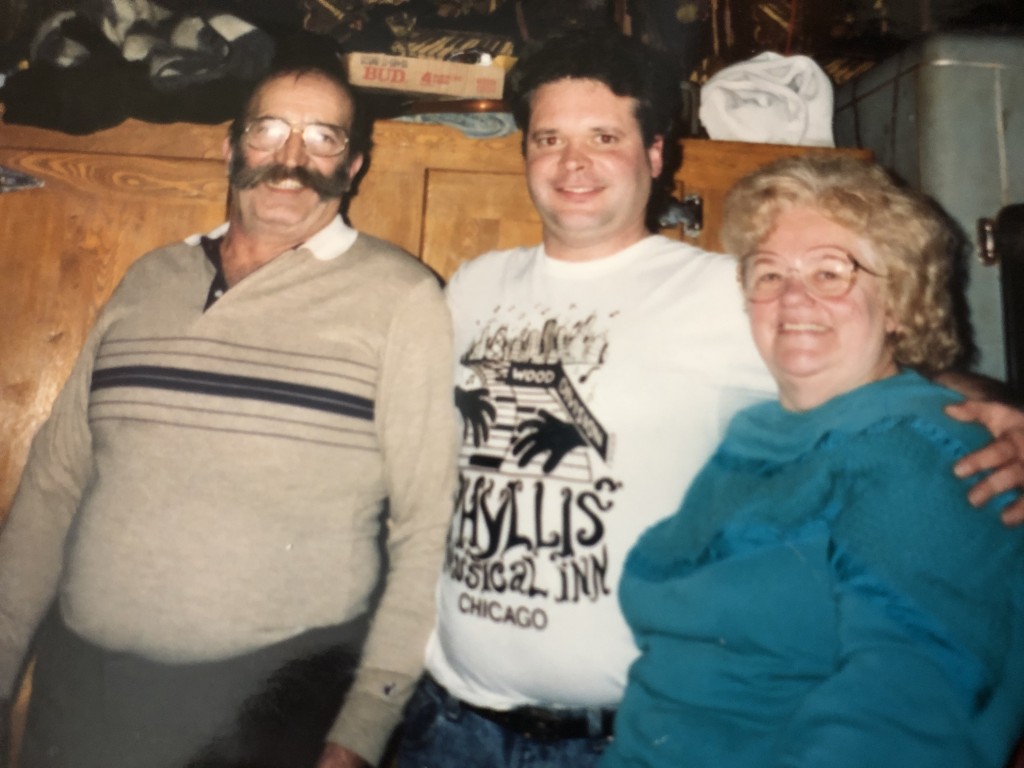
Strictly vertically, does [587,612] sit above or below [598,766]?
above

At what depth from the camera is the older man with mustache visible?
93 cm

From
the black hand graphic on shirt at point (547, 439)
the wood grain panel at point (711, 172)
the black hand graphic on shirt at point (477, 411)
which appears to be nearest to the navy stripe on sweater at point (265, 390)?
the black hand graphic on shirt at point (477, 411)

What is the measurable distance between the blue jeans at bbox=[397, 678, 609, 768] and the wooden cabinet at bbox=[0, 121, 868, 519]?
885 mm

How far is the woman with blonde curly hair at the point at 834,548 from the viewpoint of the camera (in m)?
0.56

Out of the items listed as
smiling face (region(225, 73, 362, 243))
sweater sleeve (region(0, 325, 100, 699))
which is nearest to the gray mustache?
smiling face (region(225, 73, 362, 243))

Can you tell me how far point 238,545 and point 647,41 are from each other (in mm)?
1624

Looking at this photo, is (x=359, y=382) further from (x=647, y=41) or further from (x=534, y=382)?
(x=647, y=41)

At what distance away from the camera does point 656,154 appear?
3.70 feet

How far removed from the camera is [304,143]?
1.12m

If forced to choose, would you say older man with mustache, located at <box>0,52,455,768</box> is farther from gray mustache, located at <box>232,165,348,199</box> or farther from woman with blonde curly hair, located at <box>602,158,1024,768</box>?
woman with blonde curly hair, located at <box>602,158,1024,768</box>

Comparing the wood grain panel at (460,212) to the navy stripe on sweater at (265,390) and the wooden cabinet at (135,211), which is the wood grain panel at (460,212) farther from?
the navy stripe on sweater at (265,390)

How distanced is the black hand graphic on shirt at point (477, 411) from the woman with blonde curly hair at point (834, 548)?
0.97ft

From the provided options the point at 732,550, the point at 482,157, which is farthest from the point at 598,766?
the point at 482,157

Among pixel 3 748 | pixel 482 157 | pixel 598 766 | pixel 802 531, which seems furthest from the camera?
pixel 482 157
